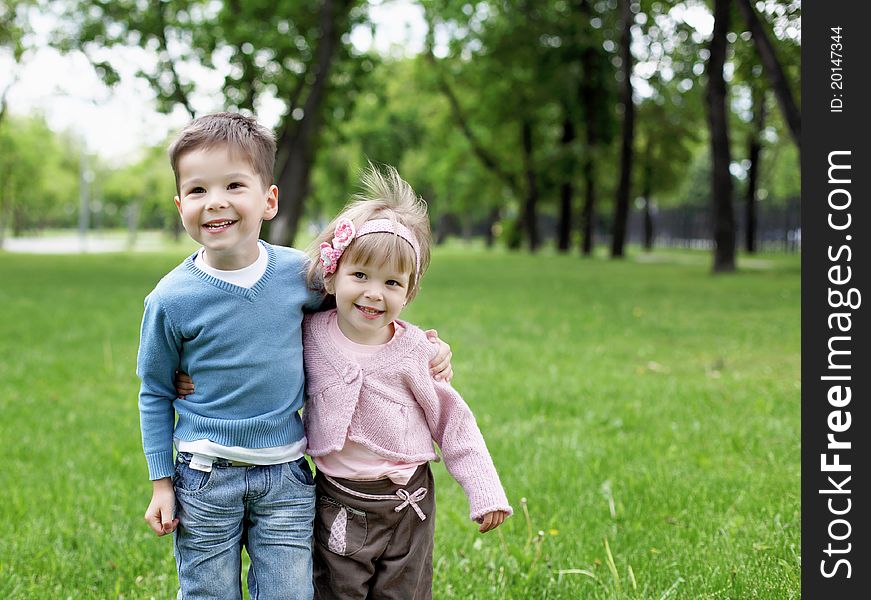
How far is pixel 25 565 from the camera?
3.62 meters

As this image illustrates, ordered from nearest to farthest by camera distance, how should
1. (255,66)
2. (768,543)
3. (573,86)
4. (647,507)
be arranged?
1. (768,543)
2. (647,507)
3. (255,66)
4. (573,86)

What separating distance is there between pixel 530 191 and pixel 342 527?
3467cm

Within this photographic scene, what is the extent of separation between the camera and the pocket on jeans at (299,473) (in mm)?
2627

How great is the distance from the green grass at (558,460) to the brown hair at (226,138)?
5.89 feet

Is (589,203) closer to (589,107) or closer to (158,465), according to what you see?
(589,107)

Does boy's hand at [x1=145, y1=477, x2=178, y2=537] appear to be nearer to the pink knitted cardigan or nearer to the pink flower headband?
the pink knitted cardigan

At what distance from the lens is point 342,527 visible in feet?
8.77

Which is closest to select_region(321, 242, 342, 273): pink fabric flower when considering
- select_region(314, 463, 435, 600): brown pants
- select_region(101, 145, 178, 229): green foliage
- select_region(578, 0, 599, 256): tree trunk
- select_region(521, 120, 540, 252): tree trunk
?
select_region(314, 463, 435, 600): brown pants

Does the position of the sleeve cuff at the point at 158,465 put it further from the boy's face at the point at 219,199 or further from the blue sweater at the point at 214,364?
the boy's face at the point at 219,199

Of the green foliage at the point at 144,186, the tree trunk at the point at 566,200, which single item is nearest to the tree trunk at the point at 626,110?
the tree trunk at the point at 566,200

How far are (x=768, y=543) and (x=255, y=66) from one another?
20345mm

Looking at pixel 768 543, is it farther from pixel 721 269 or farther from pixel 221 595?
pixel 721 269

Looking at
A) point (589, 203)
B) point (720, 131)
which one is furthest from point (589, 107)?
point (720, 131)
